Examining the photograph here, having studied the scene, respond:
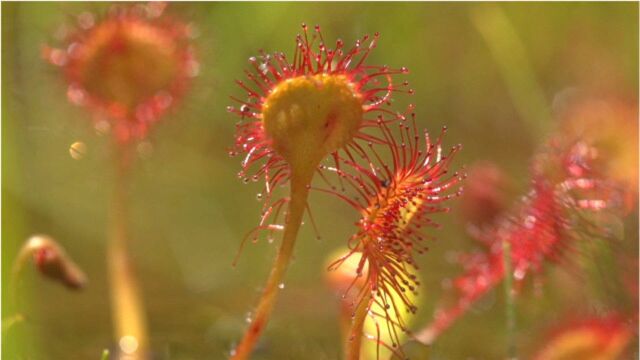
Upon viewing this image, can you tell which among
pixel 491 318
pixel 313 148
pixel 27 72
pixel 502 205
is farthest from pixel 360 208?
pixel 27 72

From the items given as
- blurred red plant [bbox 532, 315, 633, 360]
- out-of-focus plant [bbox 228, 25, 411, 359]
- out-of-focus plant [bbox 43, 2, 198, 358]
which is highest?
out-of-focus plant [bbox 43, 2, 198, 358]

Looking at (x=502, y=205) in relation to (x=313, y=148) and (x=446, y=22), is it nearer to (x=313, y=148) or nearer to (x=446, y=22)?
(x=313, y=148)

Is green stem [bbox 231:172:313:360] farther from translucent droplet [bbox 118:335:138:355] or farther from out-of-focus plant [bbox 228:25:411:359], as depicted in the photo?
translucent droplet [bbox 118:335:138:355]

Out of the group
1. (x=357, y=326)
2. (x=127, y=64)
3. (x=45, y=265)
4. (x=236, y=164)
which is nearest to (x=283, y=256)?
(x=357, y=326)

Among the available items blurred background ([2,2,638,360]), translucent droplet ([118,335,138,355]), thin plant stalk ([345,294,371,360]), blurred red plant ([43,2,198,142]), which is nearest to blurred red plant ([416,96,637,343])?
blurred background ([2,2,638,360])

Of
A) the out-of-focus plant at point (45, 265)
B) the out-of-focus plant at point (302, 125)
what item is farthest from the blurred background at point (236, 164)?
the out-of-focus plant at point (302, 125)

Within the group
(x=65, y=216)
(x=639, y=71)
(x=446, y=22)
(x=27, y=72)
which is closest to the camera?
(x=65, y=216)

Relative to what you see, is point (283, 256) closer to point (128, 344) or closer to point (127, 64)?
point (128, 344)
